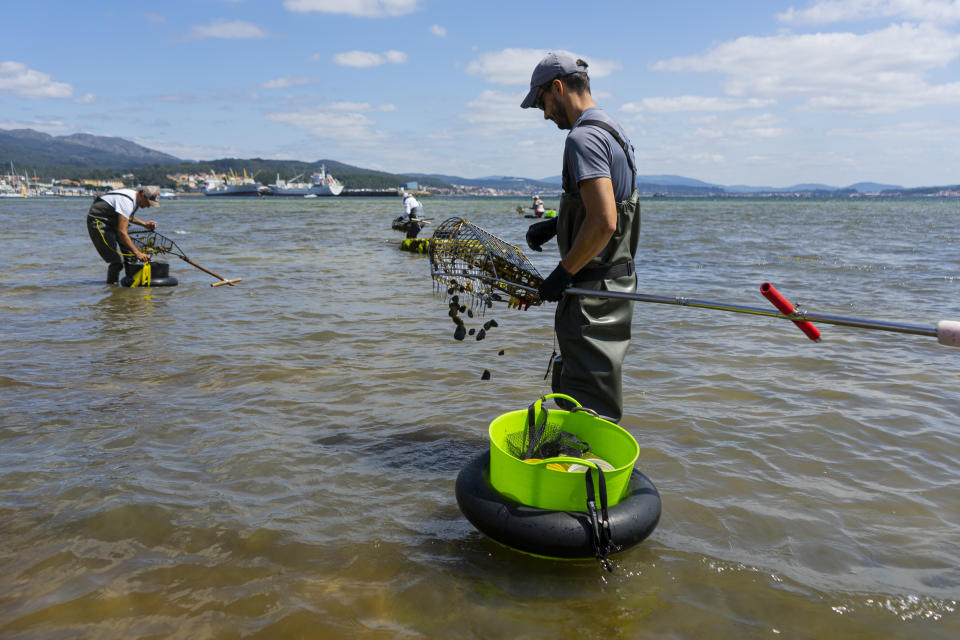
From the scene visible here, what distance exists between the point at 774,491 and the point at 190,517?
3.60 meters

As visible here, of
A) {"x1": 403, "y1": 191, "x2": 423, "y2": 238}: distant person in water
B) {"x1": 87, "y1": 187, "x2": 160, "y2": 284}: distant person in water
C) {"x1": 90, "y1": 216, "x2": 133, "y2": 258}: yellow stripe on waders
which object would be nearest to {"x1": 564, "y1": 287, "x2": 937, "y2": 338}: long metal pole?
{"x1": 87, "y1": 187, "x2": 160, "y2": 284}: distant person in water

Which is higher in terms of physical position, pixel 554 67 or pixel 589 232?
pixel 554 67

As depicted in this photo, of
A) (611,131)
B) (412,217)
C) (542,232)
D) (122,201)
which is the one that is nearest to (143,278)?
(122,201)

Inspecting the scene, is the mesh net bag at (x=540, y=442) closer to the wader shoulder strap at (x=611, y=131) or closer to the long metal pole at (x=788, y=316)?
the long metal pole at (x=788, y=316)

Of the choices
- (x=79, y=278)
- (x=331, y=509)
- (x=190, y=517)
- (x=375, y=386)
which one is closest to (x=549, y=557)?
(x=331, y=509)

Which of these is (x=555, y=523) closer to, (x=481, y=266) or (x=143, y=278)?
(x=481, y=266)

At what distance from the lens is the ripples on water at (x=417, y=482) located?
109 inches

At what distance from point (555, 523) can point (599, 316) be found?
1141mm

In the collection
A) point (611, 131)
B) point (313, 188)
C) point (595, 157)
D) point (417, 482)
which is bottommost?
point (417, 482)

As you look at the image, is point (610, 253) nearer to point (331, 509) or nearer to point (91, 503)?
point (331, 509)

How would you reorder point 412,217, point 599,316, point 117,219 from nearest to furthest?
point 599,316
point 117,219
point 412,217

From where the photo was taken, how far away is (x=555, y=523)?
9.52 ft

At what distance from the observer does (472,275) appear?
3930 mm

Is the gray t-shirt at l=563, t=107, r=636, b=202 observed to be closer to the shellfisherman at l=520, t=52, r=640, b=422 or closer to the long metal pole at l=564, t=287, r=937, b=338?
the shellfisherman at l=520, t=52, r=640, b=422
